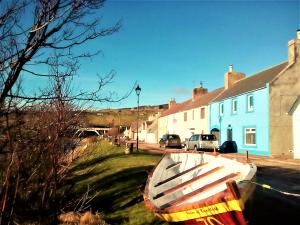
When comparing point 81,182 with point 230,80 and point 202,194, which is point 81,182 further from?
point 230,80

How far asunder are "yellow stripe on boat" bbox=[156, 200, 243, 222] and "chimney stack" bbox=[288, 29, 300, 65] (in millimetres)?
26035

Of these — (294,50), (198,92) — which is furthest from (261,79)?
(198,92)

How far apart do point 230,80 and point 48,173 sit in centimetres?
3845

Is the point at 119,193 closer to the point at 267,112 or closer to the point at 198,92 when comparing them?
the point at 267,112

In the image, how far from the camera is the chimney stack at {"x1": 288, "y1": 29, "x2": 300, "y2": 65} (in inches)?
1214

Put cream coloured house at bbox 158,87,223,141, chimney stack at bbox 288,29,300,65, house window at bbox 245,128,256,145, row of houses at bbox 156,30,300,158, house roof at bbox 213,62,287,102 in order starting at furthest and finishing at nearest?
cream coloured house at bbox 158,87,223,141, house window at bbox 245,128,256,145, house roof at bbox 213,62,287,102, chimney stack at bbox 288,29,300,65, row of houses at bbox 156,30,300,158

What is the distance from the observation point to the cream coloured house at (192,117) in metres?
47.5

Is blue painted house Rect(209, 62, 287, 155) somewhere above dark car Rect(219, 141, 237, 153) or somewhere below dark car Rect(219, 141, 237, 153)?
above

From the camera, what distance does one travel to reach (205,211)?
25.2 ft

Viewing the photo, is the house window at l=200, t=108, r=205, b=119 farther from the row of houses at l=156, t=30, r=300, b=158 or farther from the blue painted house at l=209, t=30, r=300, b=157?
the blue painted house at l=209, t=30, r=300, b=157

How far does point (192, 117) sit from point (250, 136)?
1850cm

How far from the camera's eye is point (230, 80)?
45.1 meters

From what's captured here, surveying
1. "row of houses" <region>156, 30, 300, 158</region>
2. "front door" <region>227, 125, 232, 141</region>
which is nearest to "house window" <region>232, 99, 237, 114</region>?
"row of houses" <region>156, 30, 300, 158</region>

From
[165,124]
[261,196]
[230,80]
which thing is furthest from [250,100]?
[165,124]
